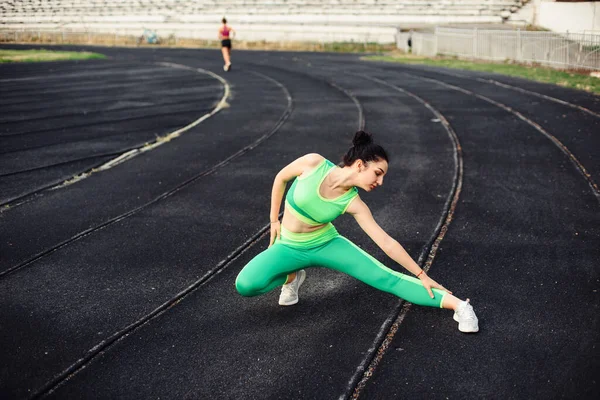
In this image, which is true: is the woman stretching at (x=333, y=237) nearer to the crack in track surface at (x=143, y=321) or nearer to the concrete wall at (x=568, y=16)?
the crack in track surface at (x=143, y=321)

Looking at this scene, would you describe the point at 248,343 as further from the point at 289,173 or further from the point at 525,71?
the point at 525,71

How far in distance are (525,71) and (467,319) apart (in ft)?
61.3

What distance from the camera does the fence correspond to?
768 inches

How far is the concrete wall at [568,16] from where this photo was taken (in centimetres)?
2656

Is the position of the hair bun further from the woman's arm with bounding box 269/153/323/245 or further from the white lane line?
the white lane line

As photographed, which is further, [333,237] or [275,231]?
[275,231]

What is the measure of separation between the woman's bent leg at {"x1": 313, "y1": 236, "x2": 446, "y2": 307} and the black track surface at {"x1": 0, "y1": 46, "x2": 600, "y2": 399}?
223 mm

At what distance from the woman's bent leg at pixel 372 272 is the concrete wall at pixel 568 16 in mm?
24273

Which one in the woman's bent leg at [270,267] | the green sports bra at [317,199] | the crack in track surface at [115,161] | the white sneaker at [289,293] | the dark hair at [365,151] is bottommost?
the white sneaker at [289,293]

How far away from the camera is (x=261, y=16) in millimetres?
50594

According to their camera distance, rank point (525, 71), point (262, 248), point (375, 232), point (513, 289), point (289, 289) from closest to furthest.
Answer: point (375, 232) → point (289, 289) → point (513, 289) → point (262, 248) → point (525, 71)

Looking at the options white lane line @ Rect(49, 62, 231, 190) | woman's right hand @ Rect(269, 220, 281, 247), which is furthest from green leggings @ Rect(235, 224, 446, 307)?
white lane line @ Rect(49, 62, 231, 190)

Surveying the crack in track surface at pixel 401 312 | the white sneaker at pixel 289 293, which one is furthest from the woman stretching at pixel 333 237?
the crack in track surface at pixel 401 312

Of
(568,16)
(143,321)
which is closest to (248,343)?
(143,321)
